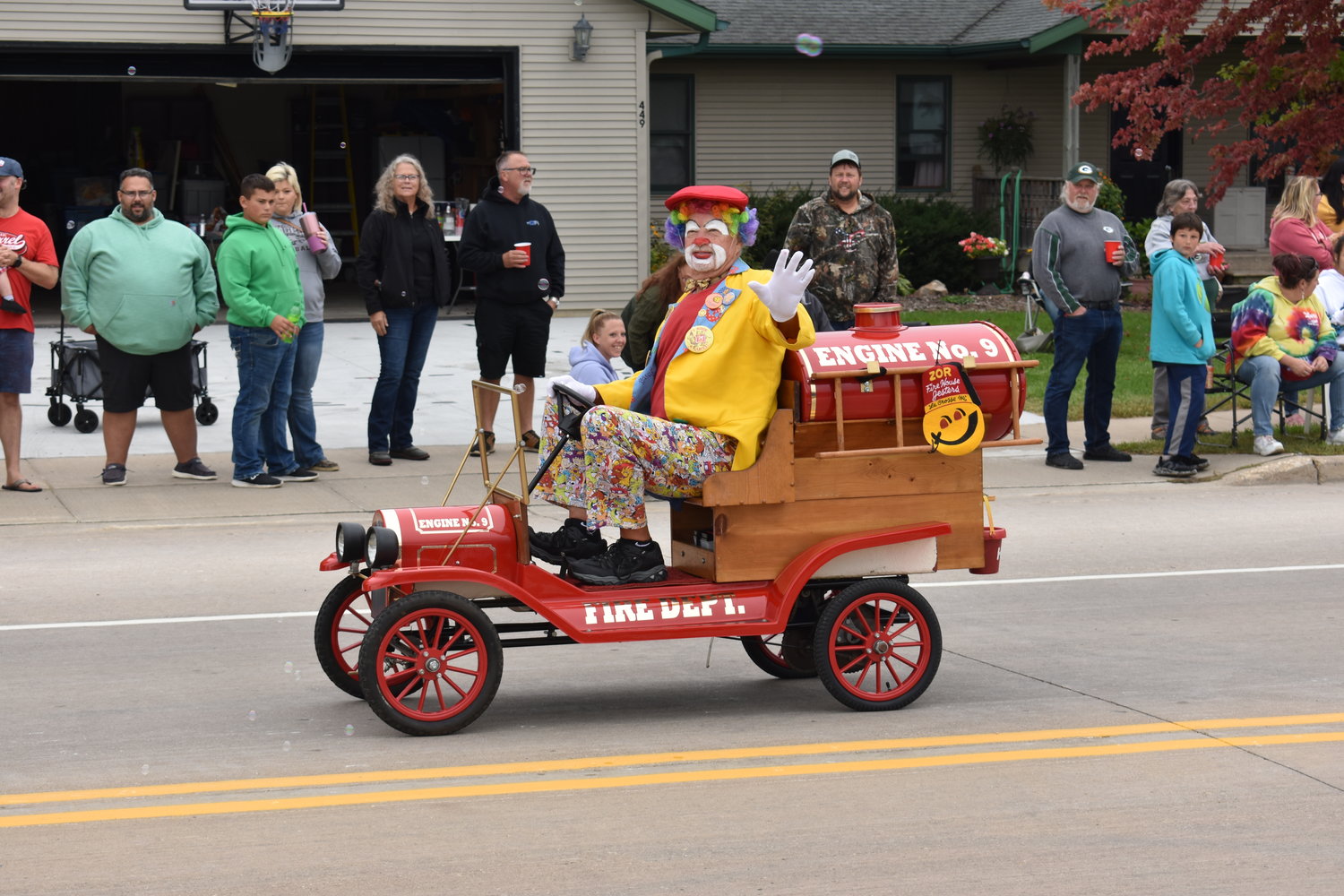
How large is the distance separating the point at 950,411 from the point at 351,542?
7.60 feet

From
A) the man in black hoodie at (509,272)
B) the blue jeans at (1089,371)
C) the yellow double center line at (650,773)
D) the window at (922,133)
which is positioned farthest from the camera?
the window at (922,133)

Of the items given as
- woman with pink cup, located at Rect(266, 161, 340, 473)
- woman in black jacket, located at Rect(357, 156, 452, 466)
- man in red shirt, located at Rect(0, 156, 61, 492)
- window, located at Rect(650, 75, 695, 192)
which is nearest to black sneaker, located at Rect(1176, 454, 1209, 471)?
woman in black jacket, located at Rect(357, 156, 452, 466)

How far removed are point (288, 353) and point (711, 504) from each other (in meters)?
6.36

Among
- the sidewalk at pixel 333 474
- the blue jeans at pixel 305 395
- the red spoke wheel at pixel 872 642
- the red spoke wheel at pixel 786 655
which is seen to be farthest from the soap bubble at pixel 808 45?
the red spoke wheel at pixel 872 642

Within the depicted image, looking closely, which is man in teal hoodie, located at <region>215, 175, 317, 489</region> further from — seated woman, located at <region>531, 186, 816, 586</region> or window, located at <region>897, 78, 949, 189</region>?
window, located at <region>897, 78, 949, 189</region>

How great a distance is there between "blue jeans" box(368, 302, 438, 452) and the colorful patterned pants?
21.8 feet

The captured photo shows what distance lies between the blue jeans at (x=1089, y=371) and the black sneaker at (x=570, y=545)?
7272 mm

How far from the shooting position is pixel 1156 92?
20.9m

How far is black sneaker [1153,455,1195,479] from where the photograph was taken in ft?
42.8

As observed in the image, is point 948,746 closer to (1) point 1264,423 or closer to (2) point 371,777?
(2) point 371,777

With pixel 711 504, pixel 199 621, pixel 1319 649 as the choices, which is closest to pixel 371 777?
pixel 711 504

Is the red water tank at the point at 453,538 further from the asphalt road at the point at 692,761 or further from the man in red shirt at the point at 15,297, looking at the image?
the man in red shirt at the point at 15,297

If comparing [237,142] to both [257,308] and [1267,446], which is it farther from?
[1267,446]

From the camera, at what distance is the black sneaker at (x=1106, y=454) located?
45.0 feet
